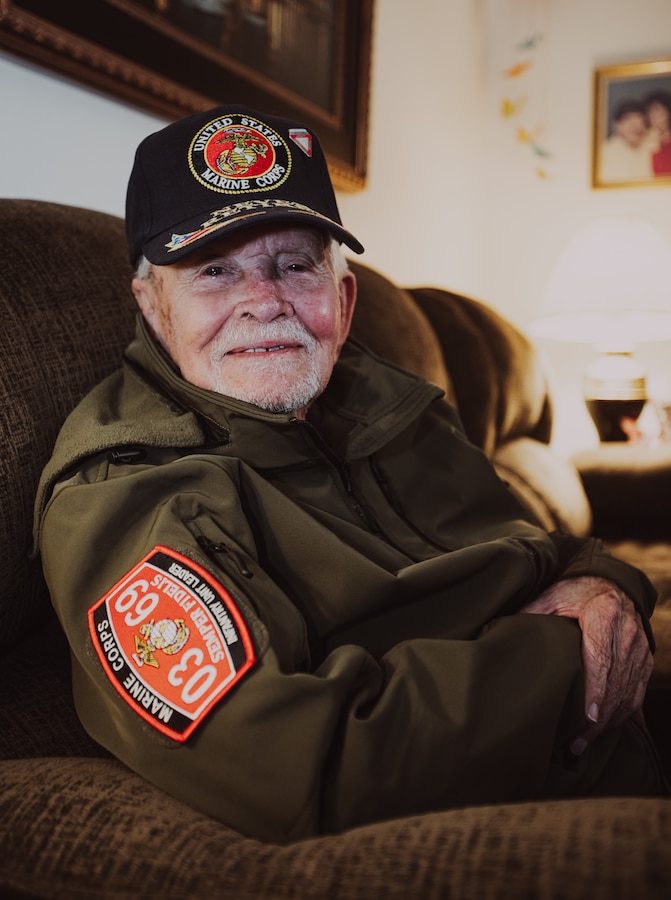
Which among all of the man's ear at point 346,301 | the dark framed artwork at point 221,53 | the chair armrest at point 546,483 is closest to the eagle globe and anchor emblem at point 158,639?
the man's ear at point 346,301

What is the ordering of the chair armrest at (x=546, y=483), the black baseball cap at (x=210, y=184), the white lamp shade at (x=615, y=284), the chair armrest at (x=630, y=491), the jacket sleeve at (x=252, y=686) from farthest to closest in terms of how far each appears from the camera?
the white lamp shade at (x=615, y=284) → the chair armrest at (x=630, y=491) → the chair armrest at (x=546, y=483) → the black baseball cap at (x=210, y=184) → the jacket sleeve at (x=252, y=686)

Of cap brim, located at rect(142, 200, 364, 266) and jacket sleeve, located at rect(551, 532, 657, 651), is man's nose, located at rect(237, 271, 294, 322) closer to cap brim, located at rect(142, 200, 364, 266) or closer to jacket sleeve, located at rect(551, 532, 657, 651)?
cap brim, located at rect(142, 200, 364, 266)

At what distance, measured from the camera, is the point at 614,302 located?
2.43m

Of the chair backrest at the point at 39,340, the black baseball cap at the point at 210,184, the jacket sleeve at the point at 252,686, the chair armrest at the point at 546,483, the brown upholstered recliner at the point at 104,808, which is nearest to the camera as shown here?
the brown upholstered recliner at the point at 104,808

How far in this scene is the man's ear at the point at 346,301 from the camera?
1.13 m

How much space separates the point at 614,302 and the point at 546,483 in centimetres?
85

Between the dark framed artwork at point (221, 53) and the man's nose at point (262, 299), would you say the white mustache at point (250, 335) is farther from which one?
the dark framed artwork at point (221, 53)

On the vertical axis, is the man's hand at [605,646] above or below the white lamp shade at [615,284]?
below

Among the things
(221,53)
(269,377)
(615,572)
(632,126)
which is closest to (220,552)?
(269,377)

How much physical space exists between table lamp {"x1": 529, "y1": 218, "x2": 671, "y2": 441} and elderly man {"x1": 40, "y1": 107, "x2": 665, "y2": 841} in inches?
58.3

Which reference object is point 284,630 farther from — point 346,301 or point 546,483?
point 546,483

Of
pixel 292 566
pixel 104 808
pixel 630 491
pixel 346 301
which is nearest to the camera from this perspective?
pixel 104 808

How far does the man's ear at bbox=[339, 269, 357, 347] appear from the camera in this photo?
113 cm

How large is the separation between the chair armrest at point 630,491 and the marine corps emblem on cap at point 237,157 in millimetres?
1379
